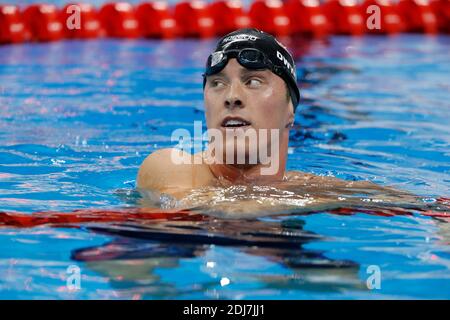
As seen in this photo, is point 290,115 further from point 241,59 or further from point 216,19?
point 216,19

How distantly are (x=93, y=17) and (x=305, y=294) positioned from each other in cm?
748

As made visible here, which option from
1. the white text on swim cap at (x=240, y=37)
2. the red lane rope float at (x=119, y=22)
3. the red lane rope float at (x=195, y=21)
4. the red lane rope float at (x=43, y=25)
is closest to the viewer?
the white text on swim cap at (x=240, y=37)

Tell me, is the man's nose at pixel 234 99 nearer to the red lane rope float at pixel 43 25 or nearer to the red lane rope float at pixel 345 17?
the red lane rope float at pixel 43 25

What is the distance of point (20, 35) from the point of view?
9.35m

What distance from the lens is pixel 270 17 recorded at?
991cm

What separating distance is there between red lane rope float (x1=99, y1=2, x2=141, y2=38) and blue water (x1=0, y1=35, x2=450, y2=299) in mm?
224

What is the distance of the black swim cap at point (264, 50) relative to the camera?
373 centimetres

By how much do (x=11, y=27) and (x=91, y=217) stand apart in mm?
6424

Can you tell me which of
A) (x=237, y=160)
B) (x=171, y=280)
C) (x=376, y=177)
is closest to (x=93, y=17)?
(x=376, y=177)

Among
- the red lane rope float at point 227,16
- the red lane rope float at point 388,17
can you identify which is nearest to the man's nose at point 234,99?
the red lane rope float at point 227,16

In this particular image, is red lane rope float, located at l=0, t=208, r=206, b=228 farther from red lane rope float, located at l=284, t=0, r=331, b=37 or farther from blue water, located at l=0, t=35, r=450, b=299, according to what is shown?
red lane rope float, located at l=284, t=0, r=331, b=37

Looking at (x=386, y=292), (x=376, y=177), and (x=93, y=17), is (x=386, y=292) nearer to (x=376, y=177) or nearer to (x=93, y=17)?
(x=376, y=177)

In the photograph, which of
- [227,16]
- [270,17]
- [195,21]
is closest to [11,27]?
[195,21]

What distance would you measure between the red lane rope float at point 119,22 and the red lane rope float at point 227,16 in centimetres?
92
